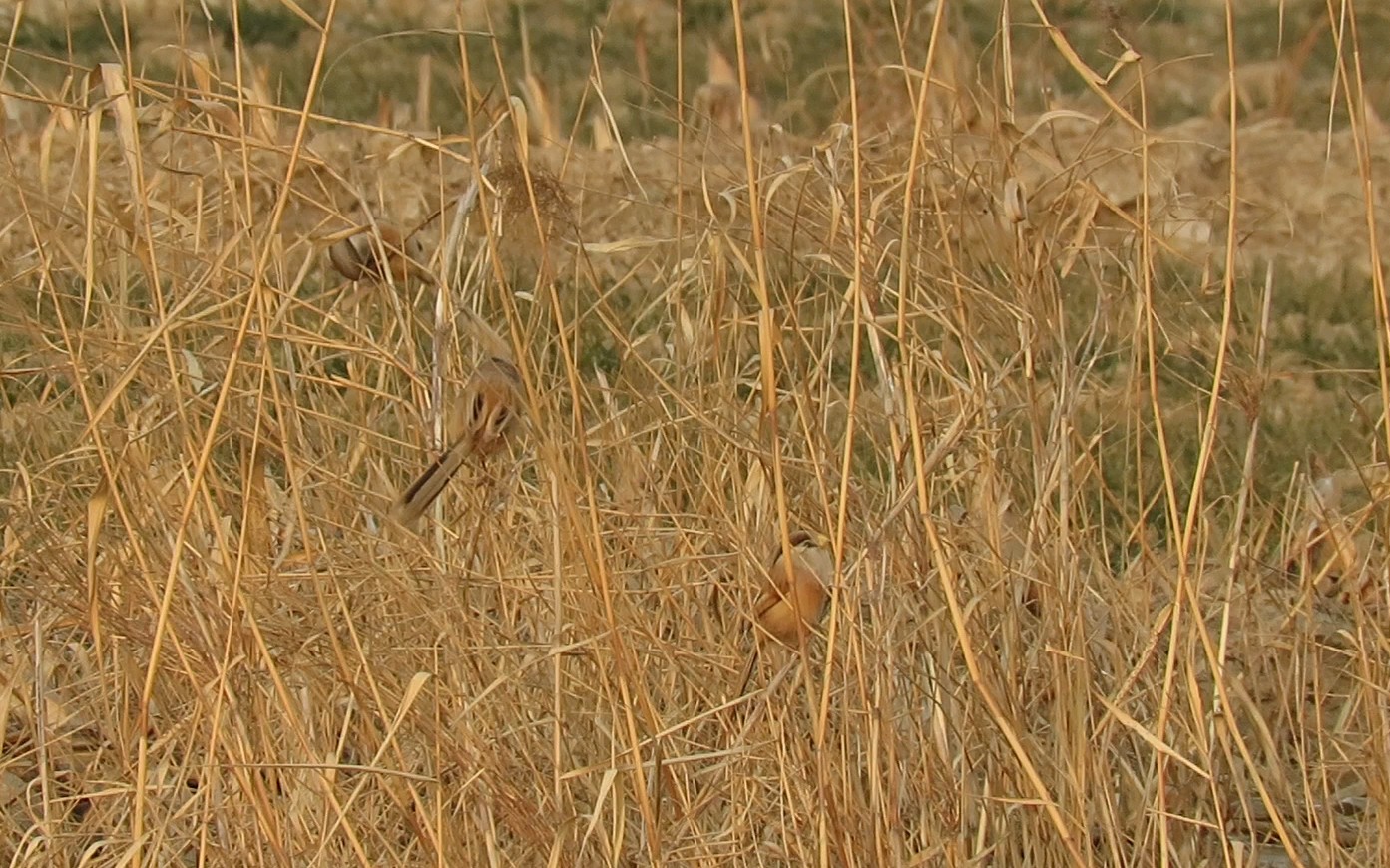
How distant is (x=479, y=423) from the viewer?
1.18 metres

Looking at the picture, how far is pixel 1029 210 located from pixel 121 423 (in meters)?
0.79

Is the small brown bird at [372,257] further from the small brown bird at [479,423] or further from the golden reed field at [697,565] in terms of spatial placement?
the small brown bird at [479,423]

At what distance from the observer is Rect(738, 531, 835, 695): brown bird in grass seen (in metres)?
1.13

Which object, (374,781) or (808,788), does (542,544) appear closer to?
(374,781)

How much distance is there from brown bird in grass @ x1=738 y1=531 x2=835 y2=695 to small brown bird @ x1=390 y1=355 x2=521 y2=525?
20 centimetres

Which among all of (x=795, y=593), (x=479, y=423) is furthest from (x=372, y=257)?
(x=795, y=593)

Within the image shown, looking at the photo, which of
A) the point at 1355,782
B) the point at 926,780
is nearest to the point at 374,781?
the point at 926,780

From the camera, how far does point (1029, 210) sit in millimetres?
1320

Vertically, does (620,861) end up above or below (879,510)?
below

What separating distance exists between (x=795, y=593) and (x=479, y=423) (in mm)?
237

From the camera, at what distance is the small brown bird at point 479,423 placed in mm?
1167

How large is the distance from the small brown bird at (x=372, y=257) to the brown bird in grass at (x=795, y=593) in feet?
1.25

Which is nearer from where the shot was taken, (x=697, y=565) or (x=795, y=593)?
(x=795, y=593)

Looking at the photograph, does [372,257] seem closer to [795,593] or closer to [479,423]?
[479,423]
